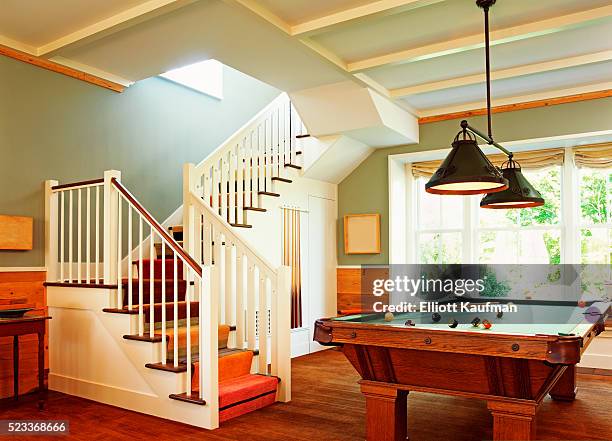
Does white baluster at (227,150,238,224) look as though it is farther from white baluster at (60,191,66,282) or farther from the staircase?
white baluster at (60,191,66,282)

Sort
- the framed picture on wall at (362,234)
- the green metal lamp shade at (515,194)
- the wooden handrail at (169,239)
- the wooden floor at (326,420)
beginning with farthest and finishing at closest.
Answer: the framed picture on wall at (362,234), the green metal lamp shade at (515,194), the wooden handrail at (169,239), the wooden floor at (326,420)

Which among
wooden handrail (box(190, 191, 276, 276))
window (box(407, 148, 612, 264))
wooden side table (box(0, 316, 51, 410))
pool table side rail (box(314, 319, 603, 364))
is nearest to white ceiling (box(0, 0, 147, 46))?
wooden handrail (box(190, 191, 276, 276))

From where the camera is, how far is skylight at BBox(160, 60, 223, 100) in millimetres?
7145

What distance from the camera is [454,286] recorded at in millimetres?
7797

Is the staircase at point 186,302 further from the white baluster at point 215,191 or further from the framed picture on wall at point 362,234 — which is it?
the framed picture on wall at point 362,234

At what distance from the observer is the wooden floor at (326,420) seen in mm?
4031

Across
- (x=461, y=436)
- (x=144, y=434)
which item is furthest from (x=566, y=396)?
(x=144, y=434)

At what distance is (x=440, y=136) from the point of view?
7.36m

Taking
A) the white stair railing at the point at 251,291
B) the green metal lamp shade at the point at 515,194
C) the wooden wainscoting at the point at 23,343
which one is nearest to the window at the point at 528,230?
the green metal lamp shade at the point at 515,194

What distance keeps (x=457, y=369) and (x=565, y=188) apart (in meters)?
4.51

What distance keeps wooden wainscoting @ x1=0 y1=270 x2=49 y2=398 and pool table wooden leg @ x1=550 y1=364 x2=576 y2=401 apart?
182 inches

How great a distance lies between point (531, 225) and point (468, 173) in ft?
14.1

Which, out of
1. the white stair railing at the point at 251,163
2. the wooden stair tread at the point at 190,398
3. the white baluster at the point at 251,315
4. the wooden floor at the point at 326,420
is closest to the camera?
the wooden floor at the point at 326,420

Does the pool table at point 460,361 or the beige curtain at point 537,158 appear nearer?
the pool table at point 460,361
